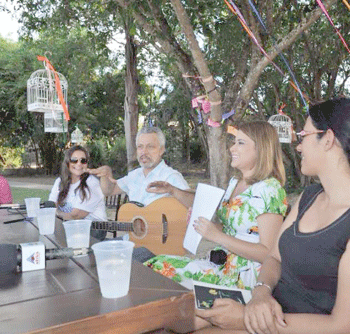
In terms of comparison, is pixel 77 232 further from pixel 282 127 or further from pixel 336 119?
pixel 282 127

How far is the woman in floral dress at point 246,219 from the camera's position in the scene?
6.56ft

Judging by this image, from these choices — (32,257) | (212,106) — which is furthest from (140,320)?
(212,106)

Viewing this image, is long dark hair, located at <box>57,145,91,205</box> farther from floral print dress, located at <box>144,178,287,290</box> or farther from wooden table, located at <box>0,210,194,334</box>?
wooden table, located at <box>0,210,194,334</box>

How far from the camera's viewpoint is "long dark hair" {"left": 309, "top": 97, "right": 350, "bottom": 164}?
151 centimetres

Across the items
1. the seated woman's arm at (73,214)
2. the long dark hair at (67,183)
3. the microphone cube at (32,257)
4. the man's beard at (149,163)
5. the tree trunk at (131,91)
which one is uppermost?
the tree trunk at (131,91)

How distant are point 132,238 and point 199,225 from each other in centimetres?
137

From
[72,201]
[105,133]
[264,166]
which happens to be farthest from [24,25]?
[105,133]

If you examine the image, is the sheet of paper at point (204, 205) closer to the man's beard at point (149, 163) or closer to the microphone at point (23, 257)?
the microphone at point (23, 257)

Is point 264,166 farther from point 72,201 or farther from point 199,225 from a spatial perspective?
point 72,201

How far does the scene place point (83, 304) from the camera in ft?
3.85

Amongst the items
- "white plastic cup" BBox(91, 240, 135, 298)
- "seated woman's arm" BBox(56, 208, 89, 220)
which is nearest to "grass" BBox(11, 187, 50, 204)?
"seated woman's arm" BBox(56, 208, 89, 220)

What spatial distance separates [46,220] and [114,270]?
3.31 feet

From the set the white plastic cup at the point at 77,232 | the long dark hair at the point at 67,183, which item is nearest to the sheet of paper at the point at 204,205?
the white plastic cup at the point at 77,232

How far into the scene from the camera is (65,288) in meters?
1.31
